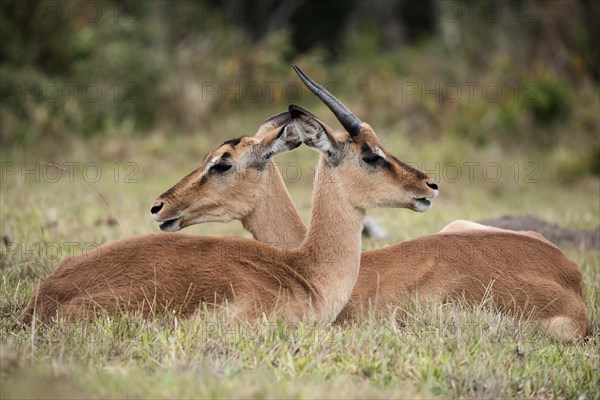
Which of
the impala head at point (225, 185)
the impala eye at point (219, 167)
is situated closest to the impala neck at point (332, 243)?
the impala head at point (225, 185)

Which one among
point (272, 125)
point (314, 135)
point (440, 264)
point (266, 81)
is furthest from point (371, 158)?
point (266, 81)

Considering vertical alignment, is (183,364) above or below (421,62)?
below

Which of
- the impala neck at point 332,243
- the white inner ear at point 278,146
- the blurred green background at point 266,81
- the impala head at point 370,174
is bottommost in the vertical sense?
the impala neck at point 332,243

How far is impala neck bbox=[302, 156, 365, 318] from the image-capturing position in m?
5.41

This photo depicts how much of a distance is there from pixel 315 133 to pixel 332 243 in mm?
716

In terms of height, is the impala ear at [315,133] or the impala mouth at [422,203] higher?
the impala ear at [315,133]

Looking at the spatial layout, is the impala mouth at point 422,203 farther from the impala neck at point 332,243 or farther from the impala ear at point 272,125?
the impala ear at point 272,125

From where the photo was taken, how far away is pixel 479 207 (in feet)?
37.3

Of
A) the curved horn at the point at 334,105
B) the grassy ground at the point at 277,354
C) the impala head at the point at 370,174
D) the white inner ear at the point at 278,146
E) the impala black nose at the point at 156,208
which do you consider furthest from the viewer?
the white inner ear at the point at 278,146

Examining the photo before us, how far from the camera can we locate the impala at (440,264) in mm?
5707

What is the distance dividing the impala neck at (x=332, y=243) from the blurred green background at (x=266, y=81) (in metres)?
8.31

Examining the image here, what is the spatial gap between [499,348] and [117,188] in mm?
7717

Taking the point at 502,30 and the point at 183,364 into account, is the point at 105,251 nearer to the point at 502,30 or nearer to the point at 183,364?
the point at 183,364

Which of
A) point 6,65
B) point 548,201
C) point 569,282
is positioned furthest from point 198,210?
point 6,65
